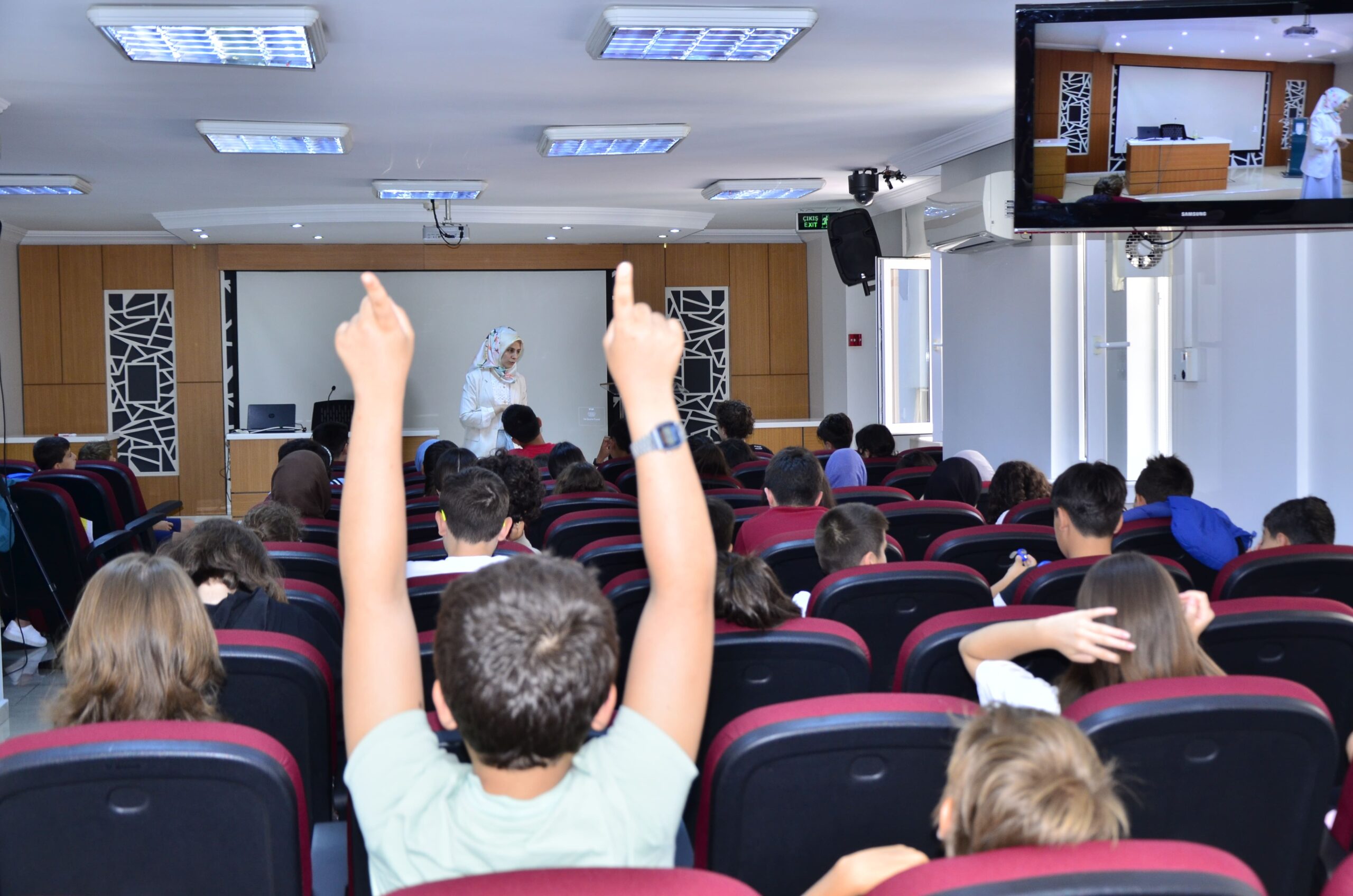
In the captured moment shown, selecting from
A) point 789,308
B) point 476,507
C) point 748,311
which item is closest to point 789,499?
point 476,507

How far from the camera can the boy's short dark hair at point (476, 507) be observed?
3434 mm

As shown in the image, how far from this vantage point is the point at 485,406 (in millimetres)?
7789

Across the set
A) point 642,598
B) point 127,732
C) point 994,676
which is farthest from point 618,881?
point 642,598

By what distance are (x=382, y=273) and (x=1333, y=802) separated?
37.3 feet

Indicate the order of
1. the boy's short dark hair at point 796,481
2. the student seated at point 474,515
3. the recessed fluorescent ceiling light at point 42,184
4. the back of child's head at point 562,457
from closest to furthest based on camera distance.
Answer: the student seated at point 474,515 < the boy's short dark hair at point 796,481 < the back of child's head at point 562,457 < the recessed fluorescent ceiling light at point 42,184

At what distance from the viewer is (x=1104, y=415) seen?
275 inches

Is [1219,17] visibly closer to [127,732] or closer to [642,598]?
[642,598]

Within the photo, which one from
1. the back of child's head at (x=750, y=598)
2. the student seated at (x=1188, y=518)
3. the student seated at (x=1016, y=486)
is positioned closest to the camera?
the back of child's head at (x=750, y=598)

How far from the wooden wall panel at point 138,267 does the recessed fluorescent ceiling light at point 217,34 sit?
752 cm

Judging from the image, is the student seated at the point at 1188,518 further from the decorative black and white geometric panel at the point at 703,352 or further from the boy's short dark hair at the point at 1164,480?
the decorative black and white geometric panel at the point at 703,352

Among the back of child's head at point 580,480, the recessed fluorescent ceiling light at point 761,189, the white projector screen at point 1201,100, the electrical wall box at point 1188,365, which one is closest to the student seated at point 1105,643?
the white projector screen at point 1201,100

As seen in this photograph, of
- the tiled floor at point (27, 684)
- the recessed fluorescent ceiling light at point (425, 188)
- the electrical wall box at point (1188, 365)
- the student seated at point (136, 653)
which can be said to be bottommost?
the tiled floor at point (27, 684)

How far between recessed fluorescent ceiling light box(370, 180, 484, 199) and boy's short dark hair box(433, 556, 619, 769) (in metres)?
8.25

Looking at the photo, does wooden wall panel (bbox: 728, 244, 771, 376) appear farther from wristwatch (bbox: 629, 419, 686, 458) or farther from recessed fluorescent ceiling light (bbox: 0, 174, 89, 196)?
wristwatch (bbox: 629, 419, 686, 458)
